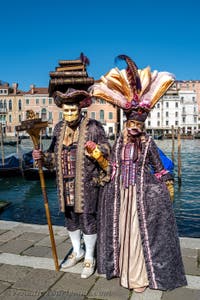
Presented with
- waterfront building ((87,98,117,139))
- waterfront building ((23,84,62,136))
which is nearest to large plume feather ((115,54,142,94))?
waterfront building ((87,98,117,139))

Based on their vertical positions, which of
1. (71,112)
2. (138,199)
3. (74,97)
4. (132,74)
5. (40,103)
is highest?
(40,103)

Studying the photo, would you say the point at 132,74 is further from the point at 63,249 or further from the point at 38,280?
the point at 63,249

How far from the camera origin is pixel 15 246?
4.11 metres

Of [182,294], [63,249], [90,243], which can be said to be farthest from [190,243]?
[63,249]

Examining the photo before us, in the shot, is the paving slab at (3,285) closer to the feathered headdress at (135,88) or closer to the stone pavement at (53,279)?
the stone pavement at (53,279)

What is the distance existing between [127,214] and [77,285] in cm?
81

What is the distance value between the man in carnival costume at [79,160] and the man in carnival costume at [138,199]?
0.73ft

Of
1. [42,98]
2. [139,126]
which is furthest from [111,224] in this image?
[42,98]

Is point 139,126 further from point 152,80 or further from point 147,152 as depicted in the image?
point 152,80

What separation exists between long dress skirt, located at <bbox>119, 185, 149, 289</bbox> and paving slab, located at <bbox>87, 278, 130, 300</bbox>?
69mm

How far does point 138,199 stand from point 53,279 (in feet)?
3.76

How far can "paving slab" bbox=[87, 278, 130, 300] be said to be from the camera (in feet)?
9.28

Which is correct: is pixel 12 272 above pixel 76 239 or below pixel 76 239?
below

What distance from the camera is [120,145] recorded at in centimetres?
304
